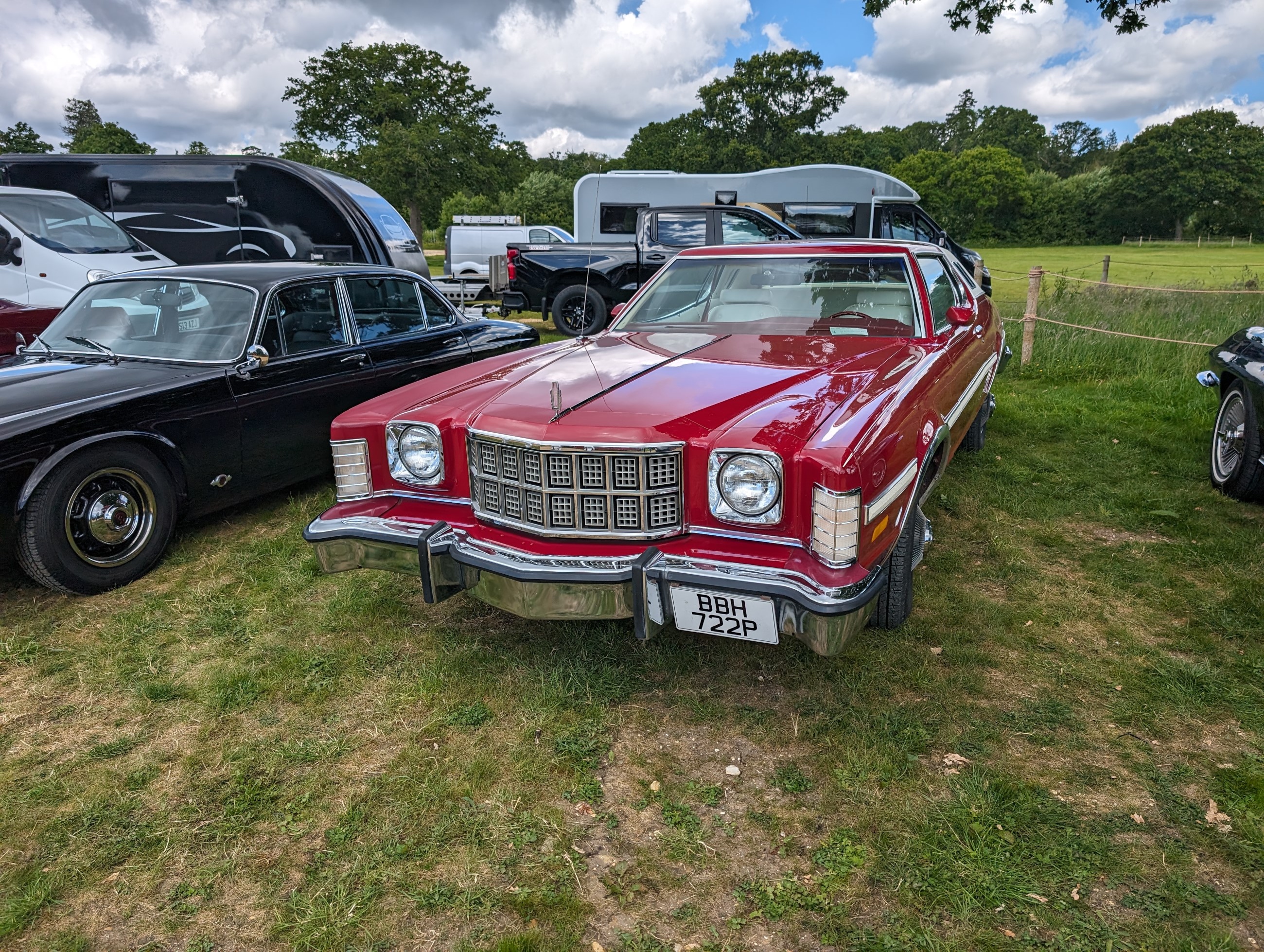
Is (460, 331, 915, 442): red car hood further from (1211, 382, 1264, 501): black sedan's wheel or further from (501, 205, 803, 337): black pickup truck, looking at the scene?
(501, 205, 803, 337): black pickup truck

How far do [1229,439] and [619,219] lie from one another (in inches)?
500

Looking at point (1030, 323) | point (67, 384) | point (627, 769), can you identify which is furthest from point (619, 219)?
point (627, 769)

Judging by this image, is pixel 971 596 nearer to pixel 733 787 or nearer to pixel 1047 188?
pixel 733 787

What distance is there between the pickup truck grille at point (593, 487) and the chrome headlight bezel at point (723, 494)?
0.11 m

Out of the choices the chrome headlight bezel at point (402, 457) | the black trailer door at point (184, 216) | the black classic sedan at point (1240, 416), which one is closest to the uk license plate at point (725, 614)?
the chrome headlight bezel at point (402, 457)

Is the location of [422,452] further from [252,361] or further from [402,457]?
[252,361]

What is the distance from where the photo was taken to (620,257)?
34.4ft

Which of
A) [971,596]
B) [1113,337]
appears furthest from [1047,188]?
[971,596]

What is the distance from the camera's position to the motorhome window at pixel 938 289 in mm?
4051

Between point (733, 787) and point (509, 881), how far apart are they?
2.53 ft

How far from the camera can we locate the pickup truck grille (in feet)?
8.75

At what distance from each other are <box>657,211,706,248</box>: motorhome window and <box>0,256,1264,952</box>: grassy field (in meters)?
7.13

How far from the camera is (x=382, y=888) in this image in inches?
84.0

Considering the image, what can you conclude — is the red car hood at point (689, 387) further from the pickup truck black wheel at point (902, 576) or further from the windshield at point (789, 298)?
A: the pickup truck black wheel at point (902, 576)
